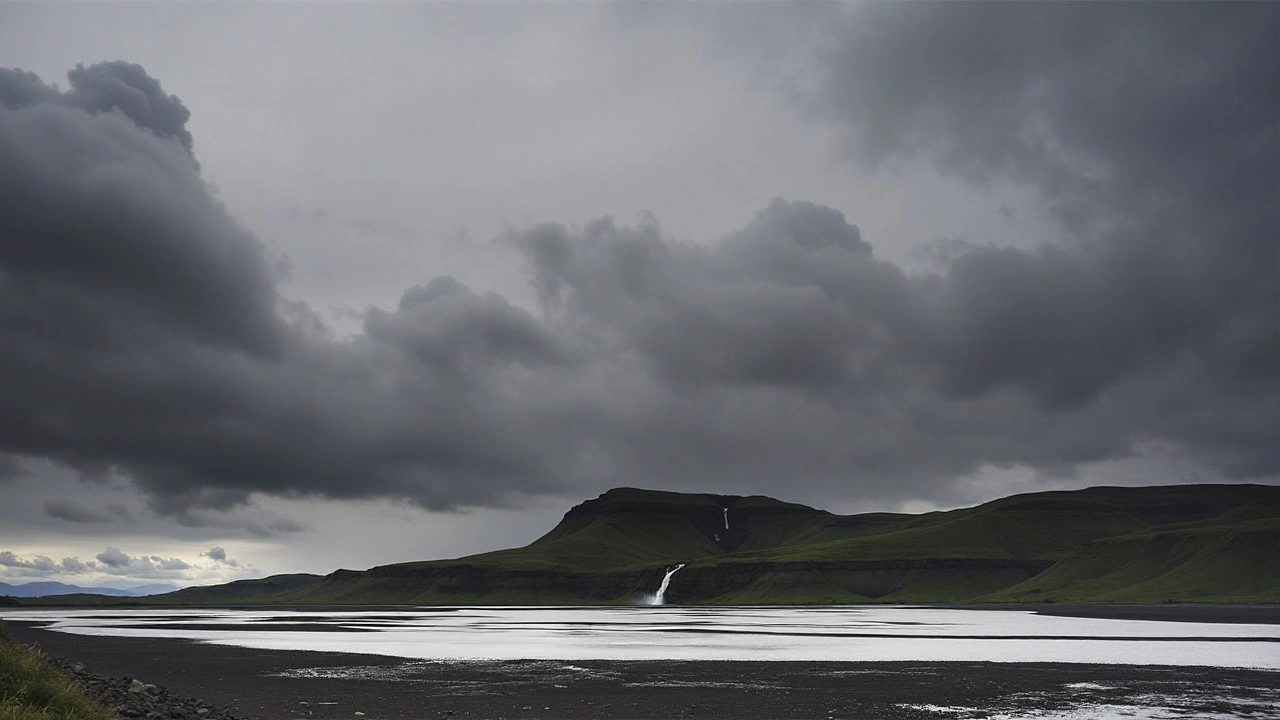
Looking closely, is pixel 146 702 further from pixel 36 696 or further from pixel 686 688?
pixel 686 688

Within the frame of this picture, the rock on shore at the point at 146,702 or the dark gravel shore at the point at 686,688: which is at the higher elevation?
the rock on shore at the point at 146,702

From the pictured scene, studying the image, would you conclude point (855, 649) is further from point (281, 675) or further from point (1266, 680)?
point (281, 675)

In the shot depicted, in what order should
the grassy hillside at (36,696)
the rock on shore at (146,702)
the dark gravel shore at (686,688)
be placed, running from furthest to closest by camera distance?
the dark gravel shore at (686,688) < the rock on shore at (146,702) < the grassy hillside at (36,696)

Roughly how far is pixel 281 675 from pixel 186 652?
23.4 meters

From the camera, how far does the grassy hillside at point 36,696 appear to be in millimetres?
20359

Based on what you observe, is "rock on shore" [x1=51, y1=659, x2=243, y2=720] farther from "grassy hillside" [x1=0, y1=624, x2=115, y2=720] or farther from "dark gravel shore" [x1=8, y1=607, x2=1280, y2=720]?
"grassy hillside" [x1=0, y1=624, x2=115, y2=720]

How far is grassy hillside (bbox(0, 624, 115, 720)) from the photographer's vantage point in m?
20.4

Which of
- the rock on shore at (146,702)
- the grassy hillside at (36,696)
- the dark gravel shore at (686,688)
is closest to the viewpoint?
the grassy hillside at (36,696)

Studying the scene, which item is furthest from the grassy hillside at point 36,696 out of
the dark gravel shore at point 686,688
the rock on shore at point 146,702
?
the dark gravel shore at point 686,688

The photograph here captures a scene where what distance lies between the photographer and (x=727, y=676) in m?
46.9

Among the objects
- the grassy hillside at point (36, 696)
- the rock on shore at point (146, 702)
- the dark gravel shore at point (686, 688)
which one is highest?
the grassy hillside at point (36, 696)

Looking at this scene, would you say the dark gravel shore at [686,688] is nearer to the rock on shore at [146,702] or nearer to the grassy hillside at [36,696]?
the rock on shore at [146,702]

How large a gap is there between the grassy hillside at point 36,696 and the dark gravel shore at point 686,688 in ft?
26.9

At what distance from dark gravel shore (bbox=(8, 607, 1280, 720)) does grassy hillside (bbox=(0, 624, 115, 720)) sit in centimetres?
821
